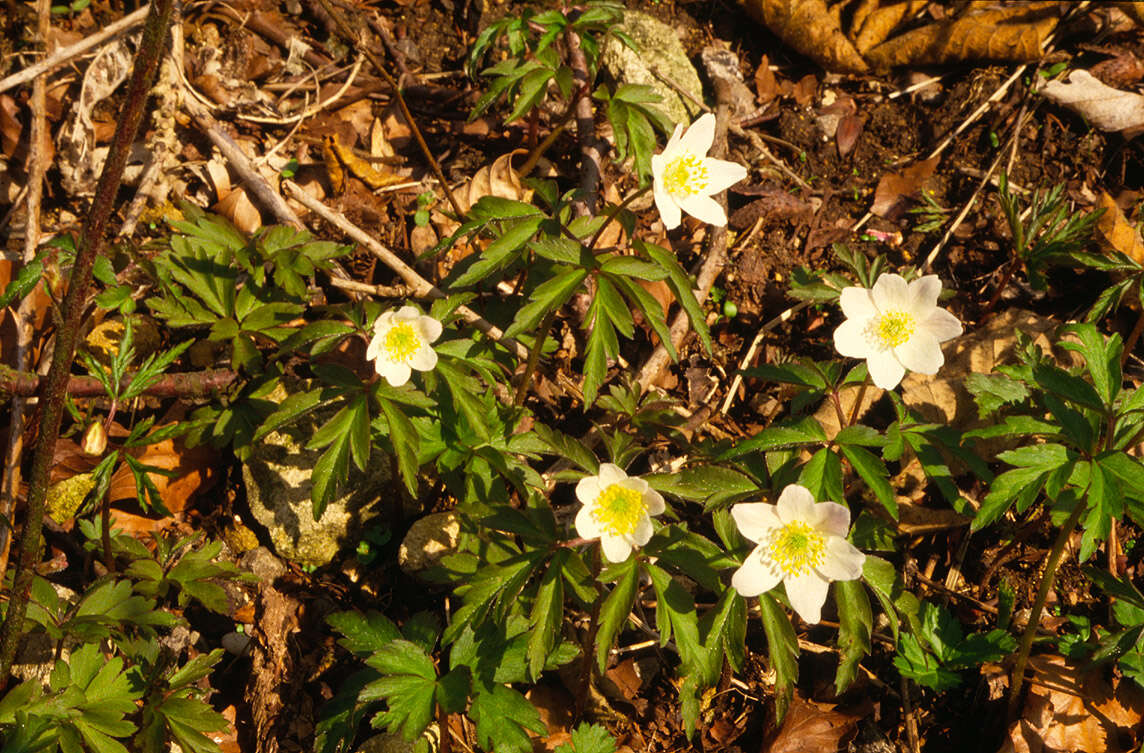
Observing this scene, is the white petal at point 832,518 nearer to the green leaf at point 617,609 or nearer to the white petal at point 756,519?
the white petal at point 756,519

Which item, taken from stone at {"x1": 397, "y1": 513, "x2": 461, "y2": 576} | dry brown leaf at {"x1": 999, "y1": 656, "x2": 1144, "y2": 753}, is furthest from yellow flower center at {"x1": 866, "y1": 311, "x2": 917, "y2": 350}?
stone at {"x1": 397, "y1": 513, "x2": 461, "y2": 576}

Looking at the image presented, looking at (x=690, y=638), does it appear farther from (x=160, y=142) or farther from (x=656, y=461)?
(x=160, y=142)

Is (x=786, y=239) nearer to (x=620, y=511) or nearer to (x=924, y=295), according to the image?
(x=924, y=295)

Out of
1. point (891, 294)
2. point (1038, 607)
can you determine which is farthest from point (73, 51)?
point (1038, 607)

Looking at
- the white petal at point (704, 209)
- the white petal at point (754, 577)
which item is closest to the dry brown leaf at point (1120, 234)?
the white petal at point (704, 209)

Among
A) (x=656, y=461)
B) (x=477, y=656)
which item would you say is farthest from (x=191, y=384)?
(x=656, y=461)
